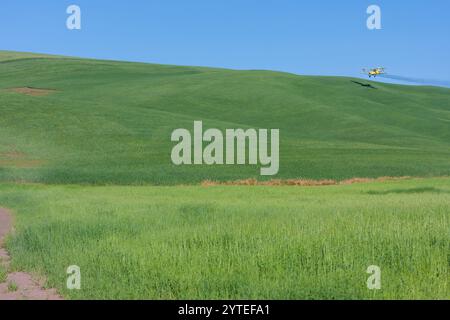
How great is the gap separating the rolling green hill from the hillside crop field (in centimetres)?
29

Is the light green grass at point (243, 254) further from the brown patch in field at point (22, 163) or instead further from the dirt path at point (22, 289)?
the brown patch in field at point (22, 163)

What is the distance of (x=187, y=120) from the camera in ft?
218

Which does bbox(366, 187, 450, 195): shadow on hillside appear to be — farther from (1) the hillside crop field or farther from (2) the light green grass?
(2) the light green grass

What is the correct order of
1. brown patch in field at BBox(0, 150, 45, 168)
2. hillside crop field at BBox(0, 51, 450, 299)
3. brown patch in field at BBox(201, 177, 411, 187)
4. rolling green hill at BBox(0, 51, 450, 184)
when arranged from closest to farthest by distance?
hillside crop field at BBox(0, 51, 450, 299) < brown patch in field at BBox(201, 177, 411, 187) < rolling green hill at BBox(0, 51, 450, 184) < brown patch in field at BBox(0, 150, 45, 168)

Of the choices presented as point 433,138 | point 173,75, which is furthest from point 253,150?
point 173,75

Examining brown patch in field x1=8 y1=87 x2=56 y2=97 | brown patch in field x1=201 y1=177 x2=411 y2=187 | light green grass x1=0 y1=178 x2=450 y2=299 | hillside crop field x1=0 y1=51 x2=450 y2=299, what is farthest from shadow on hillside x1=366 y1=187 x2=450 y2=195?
brown patch in field x1=8 y1=87 x2=56 y2=97

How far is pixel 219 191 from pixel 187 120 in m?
36.1

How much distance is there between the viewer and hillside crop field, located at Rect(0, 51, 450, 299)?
32.5ft

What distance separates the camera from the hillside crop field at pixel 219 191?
9914mm

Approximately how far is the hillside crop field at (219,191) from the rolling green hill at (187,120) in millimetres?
290

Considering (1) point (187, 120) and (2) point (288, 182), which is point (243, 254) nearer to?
(2) point (288, 182)
